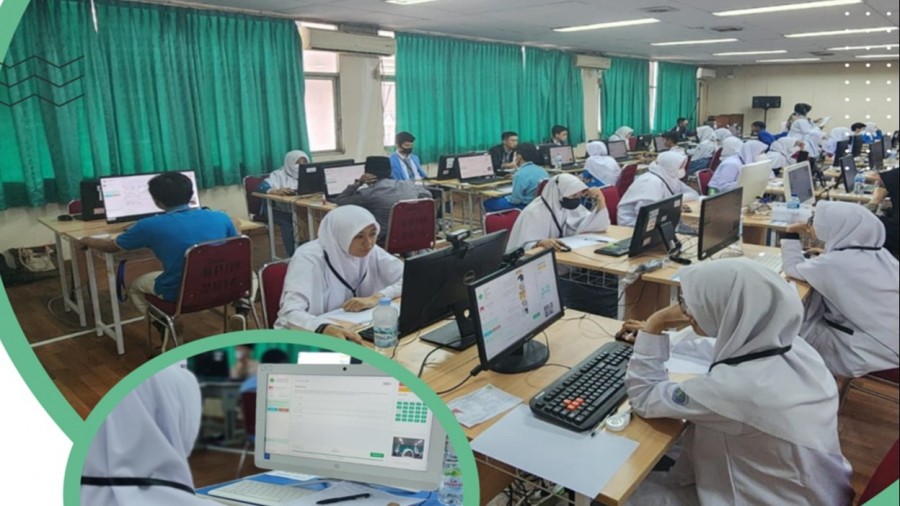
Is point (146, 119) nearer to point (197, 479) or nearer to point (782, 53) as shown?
point (197, 479)

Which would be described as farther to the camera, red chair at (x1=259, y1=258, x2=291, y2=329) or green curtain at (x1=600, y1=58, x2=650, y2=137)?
green curtain at (x1=600, y1=58, x2=650, y2=137)

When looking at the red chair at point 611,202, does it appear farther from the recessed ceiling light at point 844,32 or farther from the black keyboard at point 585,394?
the recessed ceiling light at point 844,32

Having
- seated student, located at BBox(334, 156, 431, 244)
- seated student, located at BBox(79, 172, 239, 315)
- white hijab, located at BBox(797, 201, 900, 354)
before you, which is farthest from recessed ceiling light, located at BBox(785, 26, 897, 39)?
seated student, located at BBox(334, 156, 431, 244)

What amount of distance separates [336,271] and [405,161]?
9.50ft

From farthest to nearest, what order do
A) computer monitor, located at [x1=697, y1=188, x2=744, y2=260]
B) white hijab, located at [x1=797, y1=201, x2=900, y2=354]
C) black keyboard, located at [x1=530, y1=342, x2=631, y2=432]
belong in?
computer monitor, located at [x1=697, y1=188, x2=744, y2=260] < black keyboard, located at [x1=530, y1=342, x2=631, y2=432] < white hijab, located at [x1=797, y1=201, x2=900, y2=354]

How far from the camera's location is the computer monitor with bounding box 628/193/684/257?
217 centimetres

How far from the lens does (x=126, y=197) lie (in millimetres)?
3129

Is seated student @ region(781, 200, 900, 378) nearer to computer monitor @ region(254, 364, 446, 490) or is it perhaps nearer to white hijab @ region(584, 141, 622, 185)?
computer monitor @ region(254, 364, 446, 490)

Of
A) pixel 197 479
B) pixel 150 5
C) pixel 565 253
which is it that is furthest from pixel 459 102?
pixel 197 479

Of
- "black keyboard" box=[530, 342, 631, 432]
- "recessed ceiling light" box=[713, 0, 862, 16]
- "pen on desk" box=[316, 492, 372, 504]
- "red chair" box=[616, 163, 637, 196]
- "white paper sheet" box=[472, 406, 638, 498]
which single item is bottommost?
"white paper sheet" box=[472, 406, 638, 498]

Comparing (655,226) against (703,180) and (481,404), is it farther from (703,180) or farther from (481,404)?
(703,180)

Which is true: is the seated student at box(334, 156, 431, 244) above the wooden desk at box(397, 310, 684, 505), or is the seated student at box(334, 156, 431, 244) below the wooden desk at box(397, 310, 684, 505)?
above

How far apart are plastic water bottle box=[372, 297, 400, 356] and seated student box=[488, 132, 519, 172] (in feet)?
12.4

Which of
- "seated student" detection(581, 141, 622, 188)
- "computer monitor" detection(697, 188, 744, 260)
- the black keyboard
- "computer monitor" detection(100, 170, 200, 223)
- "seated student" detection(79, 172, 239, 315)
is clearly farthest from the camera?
"seated student" detection(581, 141, 622, 188)
